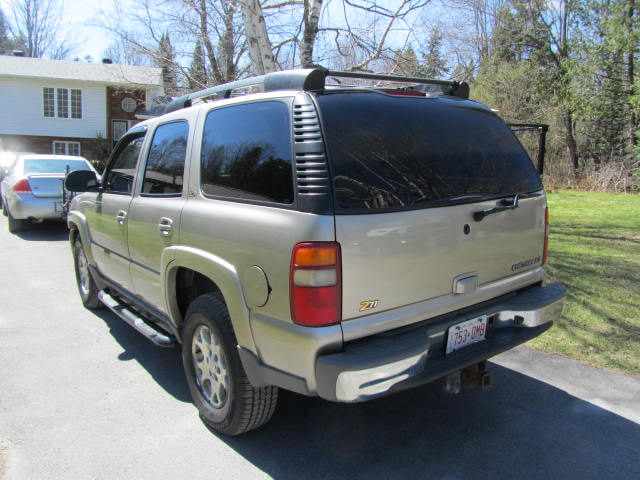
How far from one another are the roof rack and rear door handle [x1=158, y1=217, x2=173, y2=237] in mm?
879

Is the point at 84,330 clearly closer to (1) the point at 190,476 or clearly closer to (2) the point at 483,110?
(1) the point at 190,476

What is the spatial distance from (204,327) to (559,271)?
545cm

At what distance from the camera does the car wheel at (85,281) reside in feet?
18.6

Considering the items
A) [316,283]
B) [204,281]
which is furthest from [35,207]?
[316,283]

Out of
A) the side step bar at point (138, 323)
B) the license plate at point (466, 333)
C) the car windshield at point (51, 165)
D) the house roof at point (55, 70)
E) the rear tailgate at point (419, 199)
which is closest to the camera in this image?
the rear tailgate at point (419, 199)

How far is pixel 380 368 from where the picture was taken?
2500 mm

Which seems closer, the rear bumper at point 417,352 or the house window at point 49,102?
the rear bumper at point 417,352

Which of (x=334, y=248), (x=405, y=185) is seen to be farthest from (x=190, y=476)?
(x=405, y=185)

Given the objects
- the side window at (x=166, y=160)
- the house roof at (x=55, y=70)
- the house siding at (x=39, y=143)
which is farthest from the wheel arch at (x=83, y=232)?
the house siding at (x=39, y=143)

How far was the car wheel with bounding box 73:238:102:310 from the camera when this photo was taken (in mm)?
5656

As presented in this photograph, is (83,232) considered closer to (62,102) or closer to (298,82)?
(298,82)

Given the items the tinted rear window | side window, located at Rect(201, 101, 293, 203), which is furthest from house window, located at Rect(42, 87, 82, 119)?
the tinted rear window

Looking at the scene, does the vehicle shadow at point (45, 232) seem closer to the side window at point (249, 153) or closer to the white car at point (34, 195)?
the white car at point (34, 195)

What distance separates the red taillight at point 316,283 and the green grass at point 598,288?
9.33 feet
